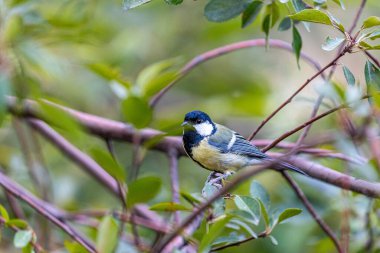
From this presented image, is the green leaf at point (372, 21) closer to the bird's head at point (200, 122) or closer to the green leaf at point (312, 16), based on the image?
the green leaf at point (312, 16)

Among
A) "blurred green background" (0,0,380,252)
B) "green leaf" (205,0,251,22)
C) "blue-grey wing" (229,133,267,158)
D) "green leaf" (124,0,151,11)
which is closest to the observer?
"green leaf" (124,0,151,11)

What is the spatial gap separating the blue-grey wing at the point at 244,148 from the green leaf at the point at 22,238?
1.82 ft

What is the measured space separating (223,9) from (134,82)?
5.08 feet

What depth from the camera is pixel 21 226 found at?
1.37 meters

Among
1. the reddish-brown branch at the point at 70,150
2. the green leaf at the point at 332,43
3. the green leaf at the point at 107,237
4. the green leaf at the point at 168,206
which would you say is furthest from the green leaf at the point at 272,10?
the reddish-brown branch at the point at 70,150

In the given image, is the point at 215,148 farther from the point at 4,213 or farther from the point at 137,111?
the point at 4,213

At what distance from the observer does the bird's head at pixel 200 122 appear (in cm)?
175

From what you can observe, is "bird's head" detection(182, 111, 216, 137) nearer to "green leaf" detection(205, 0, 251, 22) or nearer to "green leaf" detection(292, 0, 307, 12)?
"green leaf" detection(205, 0, 251, 22)

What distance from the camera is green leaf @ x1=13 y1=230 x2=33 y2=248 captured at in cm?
127

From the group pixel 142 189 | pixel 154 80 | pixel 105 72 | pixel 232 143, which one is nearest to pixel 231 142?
pixel 232 143

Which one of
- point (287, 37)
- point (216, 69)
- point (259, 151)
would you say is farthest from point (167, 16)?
point (259, 151)

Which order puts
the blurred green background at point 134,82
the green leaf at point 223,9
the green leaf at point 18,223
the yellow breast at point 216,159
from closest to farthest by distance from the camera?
the green leaf at point 18,223
the green leaf at point 223,9
the yellow breast at point 216,159
the blurred green background at point 134,82

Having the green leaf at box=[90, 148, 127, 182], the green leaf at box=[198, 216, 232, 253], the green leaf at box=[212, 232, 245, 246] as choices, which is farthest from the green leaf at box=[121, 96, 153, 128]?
the green leaf at box=[198, 216, 232, 253]

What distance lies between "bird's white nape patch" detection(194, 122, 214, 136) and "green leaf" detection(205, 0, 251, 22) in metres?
0.39
